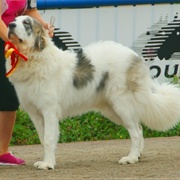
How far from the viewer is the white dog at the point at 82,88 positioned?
825 cm

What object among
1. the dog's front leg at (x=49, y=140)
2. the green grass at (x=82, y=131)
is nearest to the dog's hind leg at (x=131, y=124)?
the dog's front leg at (x=49, y=140)

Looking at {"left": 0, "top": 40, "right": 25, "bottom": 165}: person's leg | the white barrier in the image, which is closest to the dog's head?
{"left": 0, "top": 40, "right": 25, "bottom": 165}: person's leg

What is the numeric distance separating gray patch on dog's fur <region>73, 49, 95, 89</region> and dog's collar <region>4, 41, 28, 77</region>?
619 mm

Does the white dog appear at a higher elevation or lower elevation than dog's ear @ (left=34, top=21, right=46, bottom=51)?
lower

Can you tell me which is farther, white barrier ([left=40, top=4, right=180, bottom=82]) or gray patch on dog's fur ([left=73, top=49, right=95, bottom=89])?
white barrier ([left=40, top=4, right=180, bottom=82])

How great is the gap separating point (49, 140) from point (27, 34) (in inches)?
43.1

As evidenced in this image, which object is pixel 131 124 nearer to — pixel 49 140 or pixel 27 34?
pixel 49 140

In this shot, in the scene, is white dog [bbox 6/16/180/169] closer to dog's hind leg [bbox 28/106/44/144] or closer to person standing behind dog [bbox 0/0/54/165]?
dog's hind leg [bbox 28/106/44/144]

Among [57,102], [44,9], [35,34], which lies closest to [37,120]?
[57,102]

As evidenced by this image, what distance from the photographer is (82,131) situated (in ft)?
36.1

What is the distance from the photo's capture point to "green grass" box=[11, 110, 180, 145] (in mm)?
10805

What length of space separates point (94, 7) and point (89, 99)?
3.45 m

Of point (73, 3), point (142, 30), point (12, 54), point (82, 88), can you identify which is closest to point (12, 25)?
point (12, 54)

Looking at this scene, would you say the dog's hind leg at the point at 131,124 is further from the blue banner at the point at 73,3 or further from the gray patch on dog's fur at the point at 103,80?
the blue banner at the point at 73,3
